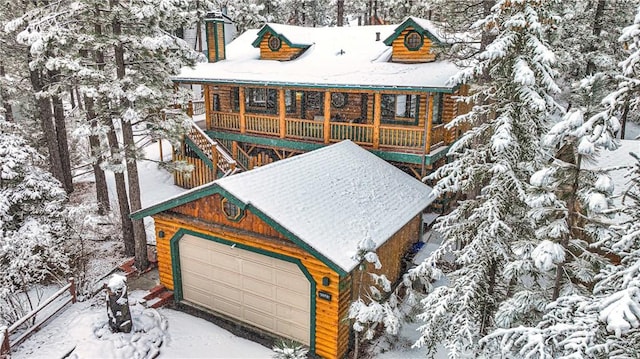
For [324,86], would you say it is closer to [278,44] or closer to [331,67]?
[331,67]

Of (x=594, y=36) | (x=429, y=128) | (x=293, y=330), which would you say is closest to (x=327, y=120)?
(x=429, y=128)

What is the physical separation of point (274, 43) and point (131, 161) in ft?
37.1

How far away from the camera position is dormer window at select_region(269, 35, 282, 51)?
22328 millimetres

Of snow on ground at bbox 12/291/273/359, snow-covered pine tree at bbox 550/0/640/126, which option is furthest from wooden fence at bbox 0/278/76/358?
snow-covered pine tree at bbox 550/0/640/126

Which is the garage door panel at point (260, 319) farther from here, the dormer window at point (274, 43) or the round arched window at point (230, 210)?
the dormer window at point (274, 43)

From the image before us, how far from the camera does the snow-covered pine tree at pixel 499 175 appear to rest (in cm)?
830

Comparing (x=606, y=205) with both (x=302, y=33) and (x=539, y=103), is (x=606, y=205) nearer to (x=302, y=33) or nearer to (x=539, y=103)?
(x=539, y=103)

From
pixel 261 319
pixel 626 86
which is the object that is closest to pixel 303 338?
pixel 261 319

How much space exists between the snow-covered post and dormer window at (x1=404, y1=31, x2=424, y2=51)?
48.0 feet

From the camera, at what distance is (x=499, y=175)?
27.7ft

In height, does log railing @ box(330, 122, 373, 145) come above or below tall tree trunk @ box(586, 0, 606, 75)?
below

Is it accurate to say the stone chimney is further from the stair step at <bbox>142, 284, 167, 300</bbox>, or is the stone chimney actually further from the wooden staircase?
the stair step at <bbox>142, 284, 167, 300</bbox>

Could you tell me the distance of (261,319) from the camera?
464 inches

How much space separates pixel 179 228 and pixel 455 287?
307 inches
